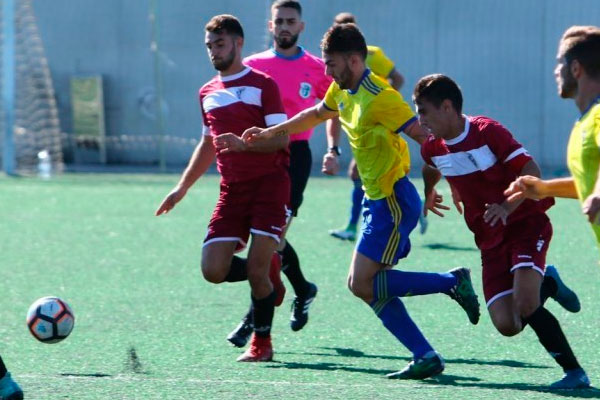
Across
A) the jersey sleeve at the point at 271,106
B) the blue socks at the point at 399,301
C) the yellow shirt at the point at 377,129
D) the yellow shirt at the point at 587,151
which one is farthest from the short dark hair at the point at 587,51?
the jersey sleeve at the point at 271,106

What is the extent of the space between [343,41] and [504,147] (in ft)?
3.35

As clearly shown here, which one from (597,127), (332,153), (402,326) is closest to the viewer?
(597,127)

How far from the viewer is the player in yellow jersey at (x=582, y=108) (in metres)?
4.67

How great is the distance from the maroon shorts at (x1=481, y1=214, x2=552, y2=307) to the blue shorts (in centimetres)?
44

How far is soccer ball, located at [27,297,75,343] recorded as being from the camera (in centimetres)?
640

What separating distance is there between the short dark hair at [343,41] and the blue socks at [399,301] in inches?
45.4

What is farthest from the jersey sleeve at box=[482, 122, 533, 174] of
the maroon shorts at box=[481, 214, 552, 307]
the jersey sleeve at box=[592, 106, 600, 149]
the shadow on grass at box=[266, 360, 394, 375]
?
the shadow on grass at box=[266, 360, 394, 375]

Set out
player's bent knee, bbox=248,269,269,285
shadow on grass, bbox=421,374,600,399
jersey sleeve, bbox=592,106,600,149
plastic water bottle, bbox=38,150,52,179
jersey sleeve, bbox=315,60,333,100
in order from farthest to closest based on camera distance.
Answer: plastic water bottle, bbox=38,150,52,179, jersey sleeve, bbox=315,60,333,100, player's bent knee, bbox=248,269,269,285, shadow on grass, bbox=421,374,600,399, jersey sleeve, bbox=592,106,600,149

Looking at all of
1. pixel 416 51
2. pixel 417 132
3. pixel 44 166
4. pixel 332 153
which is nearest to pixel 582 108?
pixel 417 132

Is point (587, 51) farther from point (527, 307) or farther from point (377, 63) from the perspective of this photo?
point (377, 63)

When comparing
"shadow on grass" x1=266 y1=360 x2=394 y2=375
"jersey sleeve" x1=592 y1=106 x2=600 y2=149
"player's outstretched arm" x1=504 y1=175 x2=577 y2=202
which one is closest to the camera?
"jersey sleeve" x1=592 y1=106 x2=600 y2=149

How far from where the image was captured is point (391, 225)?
6164 millimetres

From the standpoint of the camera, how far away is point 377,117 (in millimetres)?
6125

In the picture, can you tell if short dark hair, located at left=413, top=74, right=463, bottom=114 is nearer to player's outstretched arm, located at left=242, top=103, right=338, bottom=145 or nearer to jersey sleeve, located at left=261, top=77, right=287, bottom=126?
player's outstretched arm, located at left=242, top=103, right=338, bottom=145
